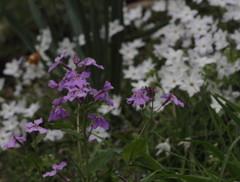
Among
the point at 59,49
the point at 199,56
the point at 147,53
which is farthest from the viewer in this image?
the point at 147,53

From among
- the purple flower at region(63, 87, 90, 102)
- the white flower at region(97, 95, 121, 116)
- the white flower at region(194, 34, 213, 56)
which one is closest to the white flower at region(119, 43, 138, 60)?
the white flower at region(97, 95, 121, 116)

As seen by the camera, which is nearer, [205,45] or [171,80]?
[171,80]

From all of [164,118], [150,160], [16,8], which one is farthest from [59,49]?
[16,8]

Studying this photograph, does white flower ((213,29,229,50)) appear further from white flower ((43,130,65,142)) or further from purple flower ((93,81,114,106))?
purple flower ((93,81,114,106))

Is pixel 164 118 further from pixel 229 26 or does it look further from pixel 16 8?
pixel 16 8

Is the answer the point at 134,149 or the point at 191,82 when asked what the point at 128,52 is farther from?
the point at 134,149

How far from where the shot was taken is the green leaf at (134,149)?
110cm

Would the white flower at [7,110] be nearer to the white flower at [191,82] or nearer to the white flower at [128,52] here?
the white flower at [128,52]

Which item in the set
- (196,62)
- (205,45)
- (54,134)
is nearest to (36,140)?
(54,134)

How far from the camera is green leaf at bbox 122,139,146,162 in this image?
1.10 m

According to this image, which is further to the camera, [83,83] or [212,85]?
[212,85]

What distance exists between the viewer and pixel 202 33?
7.11 feet

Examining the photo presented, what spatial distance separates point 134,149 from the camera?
1.13m

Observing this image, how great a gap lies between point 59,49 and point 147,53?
0.70 m
